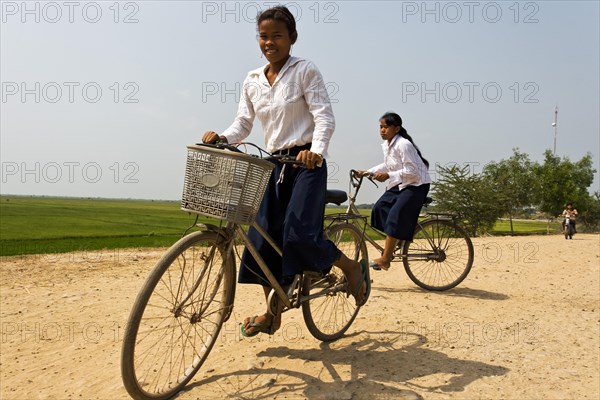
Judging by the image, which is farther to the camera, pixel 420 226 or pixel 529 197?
pixel 529 197

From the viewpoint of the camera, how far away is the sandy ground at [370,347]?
360cm

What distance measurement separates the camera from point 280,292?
3.68 metres

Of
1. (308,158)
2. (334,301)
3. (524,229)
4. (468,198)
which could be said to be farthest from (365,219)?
(524,229)

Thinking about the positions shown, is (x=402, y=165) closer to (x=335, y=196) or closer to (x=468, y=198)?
(x=335, y=196)

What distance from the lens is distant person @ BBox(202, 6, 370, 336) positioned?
3582 mm

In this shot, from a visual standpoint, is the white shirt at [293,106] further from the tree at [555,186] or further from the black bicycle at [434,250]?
the tree at [555,186]

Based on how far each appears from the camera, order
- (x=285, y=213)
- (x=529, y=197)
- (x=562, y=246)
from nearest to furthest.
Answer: (x=285, y=213), (x=562, y=246), (x=529, y=197)

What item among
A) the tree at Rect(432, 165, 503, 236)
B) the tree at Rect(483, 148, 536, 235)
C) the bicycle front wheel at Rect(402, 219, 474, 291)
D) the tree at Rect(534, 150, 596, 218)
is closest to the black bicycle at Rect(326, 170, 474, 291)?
the bicycle front wheel at Rect(402, 219, 474, 291)

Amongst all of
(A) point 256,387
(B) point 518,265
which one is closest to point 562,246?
(B) point 518,265

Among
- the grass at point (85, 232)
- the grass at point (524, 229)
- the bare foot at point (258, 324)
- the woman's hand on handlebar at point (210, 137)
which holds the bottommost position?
the grass at point (524, 229)

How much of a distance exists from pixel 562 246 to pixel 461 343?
9822 millimetres

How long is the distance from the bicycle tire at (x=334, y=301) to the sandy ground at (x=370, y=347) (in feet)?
0.51

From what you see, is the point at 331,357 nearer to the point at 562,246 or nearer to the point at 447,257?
the point at 447,257

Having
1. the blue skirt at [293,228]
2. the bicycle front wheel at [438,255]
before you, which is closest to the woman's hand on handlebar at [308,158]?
the blue skirt at [293,228]
